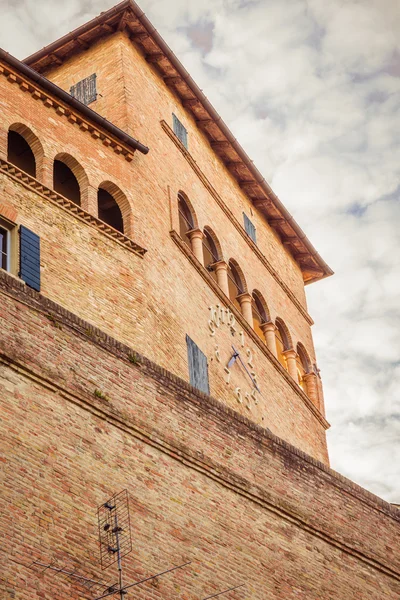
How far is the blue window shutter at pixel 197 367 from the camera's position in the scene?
23.0 metres

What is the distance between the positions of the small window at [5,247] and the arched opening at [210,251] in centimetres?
801

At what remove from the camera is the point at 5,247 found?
785 inches

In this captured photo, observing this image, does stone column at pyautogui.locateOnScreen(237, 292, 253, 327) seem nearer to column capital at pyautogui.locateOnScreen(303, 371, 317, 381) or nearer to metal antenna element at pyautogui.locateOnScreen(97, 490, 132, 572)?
column capital at pyautogui.locateOnScreen(303, 371, 317, 381)

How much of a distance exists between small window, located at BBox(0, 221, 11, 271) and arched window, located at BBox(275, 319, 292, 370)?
11477 mm

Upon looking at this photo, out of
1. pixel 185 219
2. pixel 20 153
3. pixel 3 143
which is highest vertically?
pixel 185 219

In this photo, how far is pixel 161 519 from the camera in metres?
15.1

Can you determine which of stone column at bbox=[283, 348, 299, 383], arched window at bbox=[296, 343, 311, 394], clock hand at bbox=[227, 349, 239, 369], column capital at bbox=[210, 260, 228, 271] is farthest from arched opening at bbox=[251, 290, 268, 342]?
clock hand at bbox=[227, 349, 239, 369]

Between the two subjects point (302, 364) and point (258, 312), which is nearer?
point (258, 312)

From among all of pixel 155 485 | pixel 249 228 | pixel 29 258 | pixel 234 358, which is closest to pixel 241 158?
pixel 249 228

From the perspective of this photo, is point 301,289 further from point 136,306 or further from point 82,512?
point 82,512

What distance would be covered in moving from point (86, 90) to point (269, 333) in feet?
24.5

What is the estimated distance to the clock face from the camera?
25.1 m

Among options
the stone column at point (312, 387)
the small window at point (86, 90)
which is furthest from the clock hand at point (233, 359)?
the small window at point (86, 90)

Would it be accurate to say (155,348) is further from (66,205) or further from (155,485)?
(155,485)
